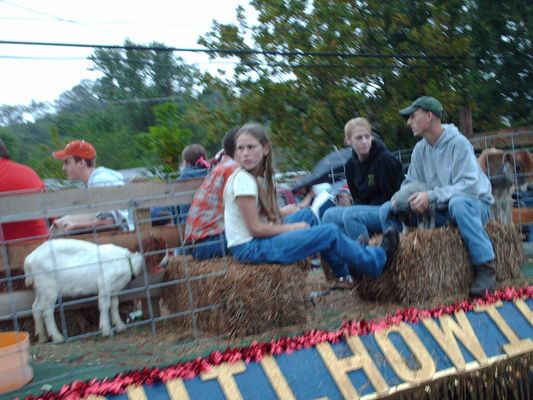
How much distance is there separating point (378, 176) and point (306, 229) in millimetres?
1197

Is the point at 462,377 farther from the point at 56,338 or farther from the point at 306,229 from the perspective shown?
the point at 56,338

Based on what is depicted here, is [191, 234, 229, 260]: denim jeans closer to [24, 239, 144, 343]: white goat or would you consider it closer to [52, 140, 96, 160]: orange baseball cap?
[24, 239, 144, 343]: white goat

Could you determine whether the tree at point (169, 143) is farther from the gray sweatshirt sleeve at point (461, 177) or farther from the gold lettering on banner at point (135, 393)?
the gold lettering on banner at point (135, 393)

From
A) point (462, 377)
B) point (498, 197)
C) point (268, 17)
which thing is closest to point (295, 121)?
point (268, 17)

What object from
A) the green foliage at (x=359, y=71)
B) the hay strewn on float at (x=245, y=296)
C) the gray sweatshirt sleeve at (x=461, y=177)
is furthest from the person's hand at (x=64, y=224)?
the green foliage at (x=359, y=71)

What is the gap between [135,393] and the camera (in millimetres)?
2340

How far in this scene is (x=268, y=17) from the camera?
13773 mm

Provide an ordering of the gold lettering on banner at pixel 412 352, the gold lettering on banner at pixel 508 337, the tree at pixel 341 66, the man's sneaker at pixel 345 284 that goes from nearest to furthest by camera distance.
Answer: the gold lettering on banner at pixel 412 352 → the gold lettering on banner at pixel 508 337 → the man's sneaker at pixel 345 284 → the tree at pixel 341 66

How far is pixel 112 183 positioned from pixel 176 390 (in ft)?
7.95

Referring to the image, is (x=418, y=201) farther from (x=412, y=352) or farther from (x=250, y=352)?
(x=250, y=352)

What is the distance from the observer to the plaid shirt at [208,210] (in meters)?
3.71

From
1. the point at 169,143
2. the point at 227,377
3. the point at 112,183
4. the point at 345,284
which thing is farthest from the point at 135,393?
the point at 169,143

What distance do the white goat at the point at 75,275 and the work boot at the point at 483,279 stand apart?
1.87m

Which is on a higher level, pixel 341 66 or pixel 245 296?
pixel 341 66
